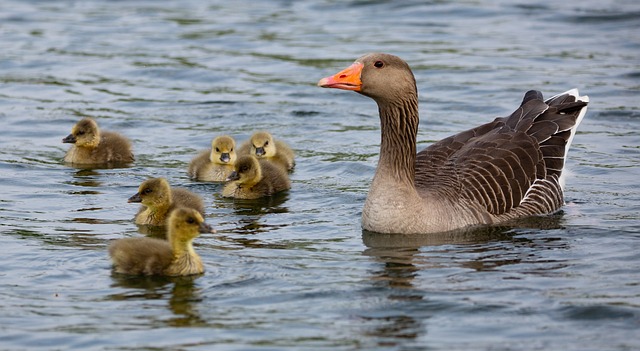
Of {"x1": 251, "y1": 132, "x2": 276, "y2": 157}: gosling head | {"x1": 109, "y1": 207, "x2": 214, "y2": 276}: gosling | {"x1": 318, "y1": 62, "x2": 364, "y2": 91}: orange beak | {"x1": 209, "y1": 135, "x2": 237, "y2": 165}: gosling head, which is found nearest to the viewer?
{"x1": 109, "y1": 207, "x2": 214, "y2": 276}: gosling

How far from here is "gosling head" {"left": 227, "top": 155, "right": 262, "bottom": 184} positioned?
41.9ft

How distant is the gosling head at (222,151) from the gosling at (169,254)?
3.73 metres

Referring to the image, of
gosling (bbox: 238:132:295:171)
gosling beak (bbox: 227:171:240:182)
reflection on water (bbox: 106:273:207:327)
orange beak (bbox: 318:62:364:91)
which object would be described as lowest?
reflection on water (bbox: 106:273:207:327)

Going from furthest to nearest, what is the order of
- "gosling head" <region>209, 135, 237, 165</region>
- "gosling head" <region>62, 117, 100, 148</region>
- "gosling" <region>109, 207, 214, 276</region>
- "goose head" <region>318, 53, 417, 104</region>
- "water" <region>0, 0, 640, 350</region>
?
"gosling head" <region>62, 117, 100, 148</region> < "gosling head" <region>209, 135, 237, 165</region> < "goose head" <region>318, 53, 417, 104</region> < "gosling" <region>109, 207, 214, 276</region> < "water" <region>0, 0, 640, 350</region>

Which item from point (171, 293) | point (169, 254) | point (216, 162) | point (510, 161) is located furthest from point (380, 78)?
point (216, 162)

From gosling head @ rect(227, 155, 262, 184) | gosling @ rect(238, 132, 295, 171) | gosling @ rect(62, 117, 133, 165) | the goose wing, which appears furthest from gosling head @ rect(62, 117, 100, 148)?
the goose wing

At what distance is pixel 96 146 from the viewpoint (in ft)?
47.4

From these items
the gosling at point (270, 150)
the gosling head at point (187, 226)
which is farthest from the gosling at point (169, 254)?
the gosling at point (270, 150)

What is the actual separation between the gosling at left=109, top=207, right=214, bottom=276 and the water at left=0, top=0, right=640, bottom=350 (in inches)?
4.6

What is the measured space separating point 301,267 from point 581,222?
318cm

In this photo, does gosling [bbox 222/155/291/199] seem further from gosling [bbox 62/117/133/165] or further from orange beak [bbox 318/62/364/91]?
orange beak [bbox 318/62/364/91]

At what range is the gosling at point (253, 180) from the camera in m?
12.8

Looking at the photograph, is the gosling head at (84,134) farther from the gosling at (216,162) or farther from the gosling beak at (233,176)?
the gosling beak at (233,176)

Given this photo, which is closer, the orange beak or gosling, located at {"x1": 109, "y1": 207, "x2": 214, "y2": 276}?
gosling, located at {"x1": 109, "y1": 207, "x2": 214, "y2": 276}
